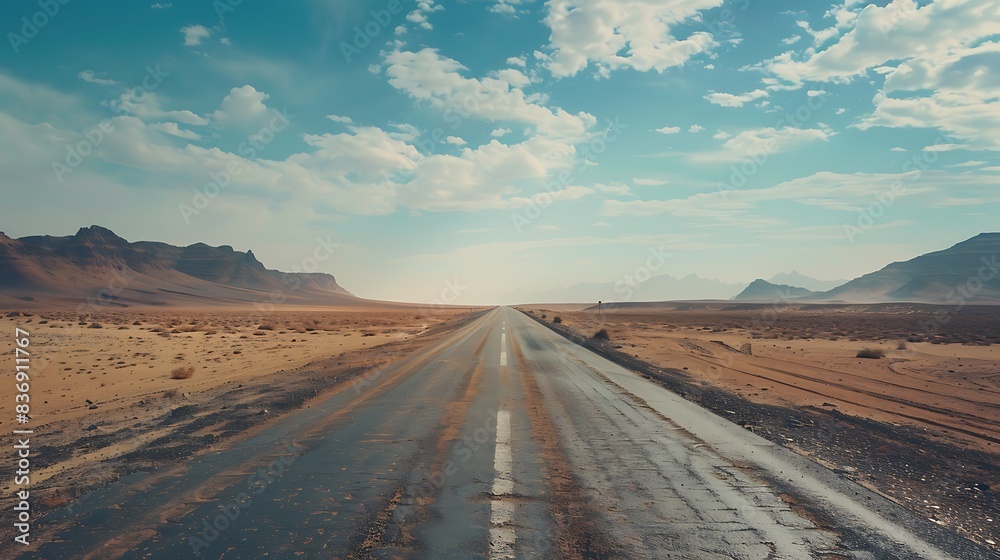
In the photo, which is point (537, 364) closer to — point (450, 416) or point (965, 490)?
point (450, 416)

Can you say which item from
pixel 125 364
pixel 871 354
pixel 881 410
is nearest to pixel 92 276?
pixel 125 364

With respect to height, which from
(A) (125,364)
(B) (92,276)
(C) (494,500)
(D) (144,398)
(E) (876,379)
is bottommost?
(E) (876,379)

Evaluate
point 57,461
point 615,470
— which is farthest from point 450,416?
point 57,461

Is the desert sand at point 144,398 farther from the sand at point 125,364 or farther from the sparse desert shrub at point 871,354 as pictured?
the sparse desert shrub at point 871,354

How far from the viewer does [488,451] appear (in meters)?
7.17

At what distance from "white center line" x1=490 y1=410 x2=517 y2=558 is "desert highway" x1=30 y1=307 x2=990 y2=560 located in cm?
2

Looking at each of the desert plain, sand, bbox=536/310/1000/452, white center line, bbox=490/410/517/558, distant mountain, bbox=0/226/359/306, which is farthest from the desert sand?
distant mountain, bbox=0/226/359/306

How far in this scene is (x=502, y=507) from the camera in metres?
5.12

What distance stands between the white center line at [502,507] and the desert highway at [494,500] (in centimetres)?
2

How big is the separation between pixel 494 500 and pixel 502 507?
0.21 m

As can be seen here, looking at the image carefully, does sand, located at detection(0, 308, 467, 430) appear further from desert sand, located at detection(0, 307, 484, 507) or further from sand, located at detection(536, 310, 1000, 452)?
sand, located at detection(536, 310, 1000, 452)

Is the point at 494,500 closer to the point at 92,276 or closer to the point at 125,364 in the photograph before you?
the point at 125,364

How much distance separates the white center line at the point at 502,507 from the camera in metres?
4.25

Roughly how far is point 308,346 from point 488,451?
80.4 feet
